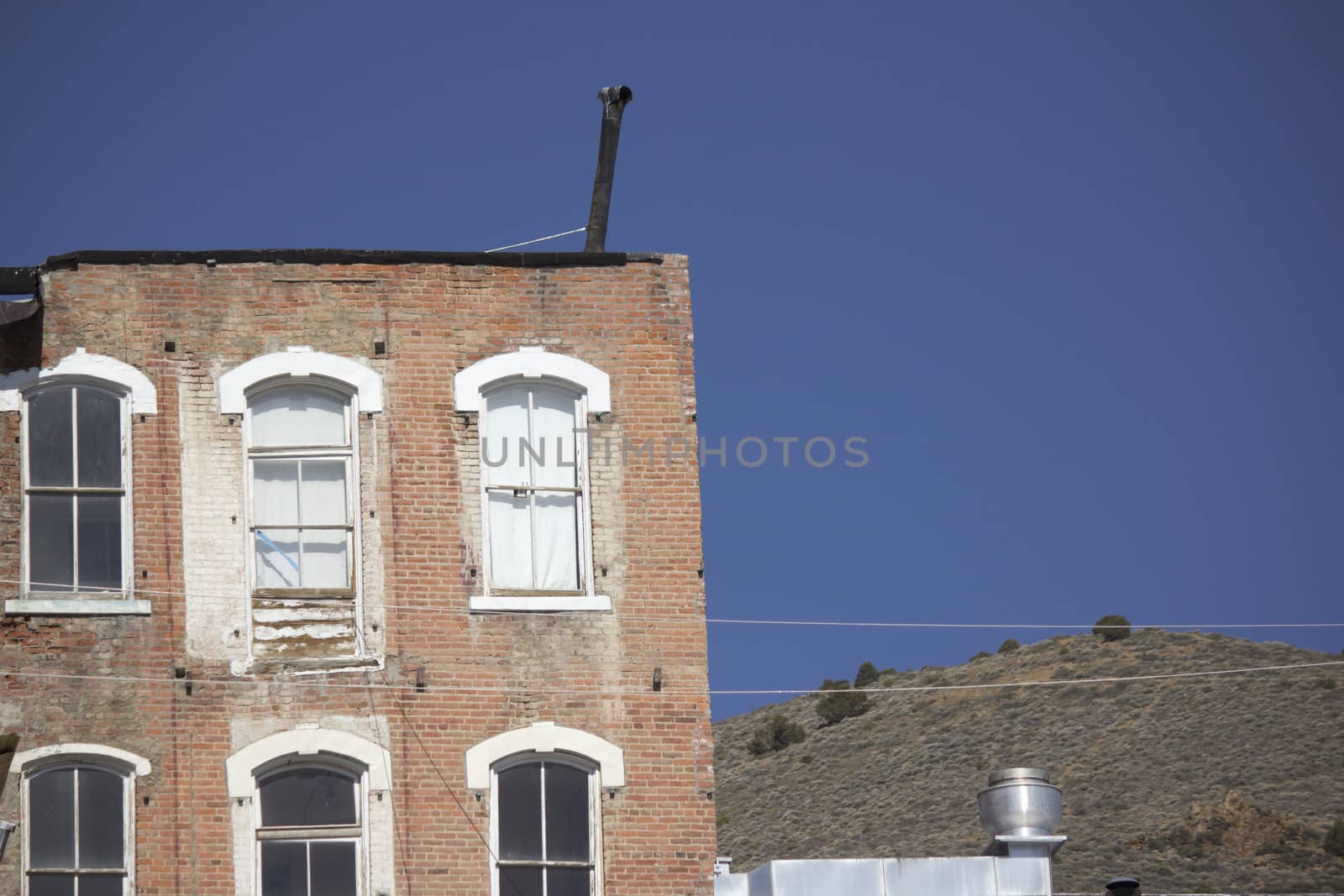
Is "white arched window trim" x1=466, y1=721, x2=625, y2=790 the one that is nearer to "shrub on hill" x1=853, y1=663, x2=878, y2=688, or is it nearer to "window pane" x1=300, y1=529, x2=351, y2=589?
"window pane" x1=300, y1=529, x2=351, y2=589

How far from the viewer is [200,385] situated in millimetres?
20797

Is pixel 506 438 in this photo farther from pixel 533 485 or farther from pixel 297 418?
pixel 297 418

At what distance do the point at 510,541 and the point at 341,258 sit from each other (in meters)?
3.29

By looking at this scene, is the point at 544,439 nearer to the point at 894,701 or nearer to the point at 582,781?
the point at 582,781

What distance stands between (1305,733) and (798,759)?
1438 centimetres

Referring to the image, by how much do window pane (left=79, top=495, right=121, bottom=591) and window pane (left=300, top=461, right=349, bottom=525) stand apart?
1727 millimetres

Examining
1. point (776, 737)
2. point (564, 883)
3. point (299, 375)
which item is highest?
point (776, 737)

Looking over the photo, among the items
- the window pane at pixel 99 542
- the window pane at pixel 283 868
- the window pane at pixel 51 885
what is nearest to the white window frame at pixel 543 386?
the window pane at pixel 283 868

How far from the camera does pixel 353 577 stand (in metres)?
20.5

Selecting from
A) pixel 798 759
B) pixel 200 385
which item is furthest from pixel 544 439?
pixel 798 759

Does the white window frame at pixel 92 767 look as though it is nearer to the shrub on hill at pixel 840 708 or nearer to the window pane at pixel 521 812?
the window pane at pixel 521 812

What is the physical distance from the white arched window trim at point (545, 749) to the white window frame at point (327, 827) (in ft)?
3.24

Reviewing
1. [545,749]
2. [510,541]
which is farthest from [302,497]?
[545,749]

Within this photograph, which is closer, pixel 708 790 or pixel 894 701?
pixel 708 790
